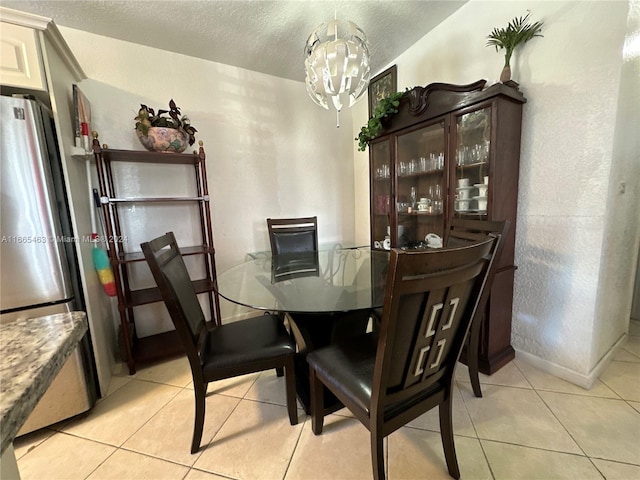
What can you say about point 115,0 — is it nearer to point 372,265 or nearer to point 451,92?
point 451,92

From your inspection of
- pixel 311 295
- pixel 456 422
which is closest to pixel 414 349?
pixel 311 295

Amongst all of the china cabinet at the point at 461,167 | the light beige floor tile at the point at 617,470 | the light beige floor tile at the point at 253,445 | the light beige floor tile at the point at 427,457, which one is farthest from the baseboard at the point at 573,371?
the light beige floor tile at the point at 253,445

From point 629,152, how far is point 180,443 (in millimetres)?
2843

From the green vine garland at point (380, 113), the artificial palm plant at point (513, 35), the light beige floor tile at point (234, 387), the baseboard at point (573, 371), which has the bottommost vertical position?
the light beige floor tile at point (234, 387)

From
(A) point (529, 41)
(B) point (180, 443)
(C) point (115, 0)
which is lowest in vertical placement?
(B) point (180, 443)

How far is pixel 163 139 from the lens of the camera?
1897 mm

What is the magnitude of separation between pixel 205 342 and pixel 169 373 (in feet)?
2.63

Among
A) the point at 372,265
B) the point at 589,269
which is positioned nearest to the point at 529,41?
the point at 589,269

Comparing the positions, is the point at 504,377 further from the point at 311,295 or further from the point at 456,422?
the point at 311,295

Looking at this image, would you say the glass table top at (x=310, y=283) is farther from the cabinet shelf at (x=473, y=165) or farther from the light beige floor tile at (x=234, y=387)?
the cabinet shelf at (x=473, y=165)

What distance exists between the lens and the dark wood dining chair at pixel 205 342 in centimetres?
110

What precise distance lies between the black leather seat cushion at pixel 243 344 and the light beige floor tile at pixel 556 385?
1514 millimetres

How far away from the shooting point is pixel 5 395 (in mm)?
368

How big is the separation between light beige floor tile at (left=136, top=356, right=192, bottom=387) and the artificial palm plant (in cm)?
277
